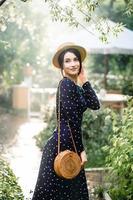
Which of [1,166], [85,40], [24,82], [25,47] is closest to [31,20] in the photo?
[25,47]

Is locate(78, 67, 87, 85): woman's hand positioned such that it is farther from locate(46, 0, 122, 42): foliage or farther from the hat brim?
locate(46, 0, 122, 42): foliage

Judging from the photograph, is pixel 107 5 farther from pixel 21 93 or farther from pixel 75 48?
pixel 75 48

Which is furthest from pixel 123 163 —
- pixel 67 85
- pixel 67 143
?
pixel 67 85

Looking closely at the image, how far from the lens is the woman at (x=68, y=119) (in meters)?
4.85

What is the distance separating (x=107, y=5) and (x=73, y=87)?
19.4m

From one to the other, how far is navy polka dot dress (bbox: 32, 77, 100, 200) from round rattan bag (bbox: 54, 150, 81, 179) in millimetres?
185

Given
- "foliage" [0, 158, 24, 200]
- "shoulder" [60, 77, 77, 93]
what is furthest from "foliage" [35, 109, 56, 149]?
"shoulder" [60, 77, 77, 93]

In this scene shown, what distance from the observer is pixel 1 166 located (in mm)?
5867

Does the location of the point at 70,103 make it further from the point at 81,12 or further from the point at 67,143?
the point at 81,12

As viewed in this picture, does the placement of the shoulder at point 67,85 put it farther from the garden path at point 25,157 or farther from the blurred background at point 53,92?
the garden path at point 25,157

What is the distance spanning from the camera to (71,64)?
4.92 metres

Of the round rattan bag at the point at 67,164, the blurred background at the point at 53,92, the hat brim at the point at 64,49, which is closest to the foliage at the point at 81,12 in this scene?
the blurred background at the point at 53,92

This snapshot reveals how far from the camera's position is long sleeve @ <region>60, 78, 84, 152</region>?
4820 mm

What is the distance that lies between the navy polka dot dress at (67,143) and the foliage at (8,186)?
0.25m
